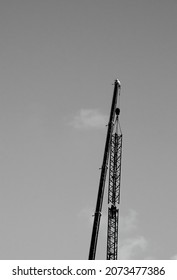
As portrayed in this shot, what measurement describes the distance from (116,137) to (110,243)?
12.2 m

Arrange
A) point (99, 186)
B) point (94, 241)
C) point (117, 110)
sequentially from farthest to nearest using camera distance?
point (117, 110) < point (99, 186) < point (94, 241)

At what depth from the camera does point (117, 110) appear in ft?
153
